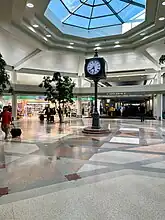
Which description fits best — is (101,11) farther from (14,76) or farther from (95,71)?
(14,76)

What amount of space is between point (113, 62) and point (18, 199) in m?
19.6

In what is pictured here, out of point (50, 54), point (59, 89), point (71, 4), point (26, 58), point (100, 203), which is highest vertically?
point (71, 4)

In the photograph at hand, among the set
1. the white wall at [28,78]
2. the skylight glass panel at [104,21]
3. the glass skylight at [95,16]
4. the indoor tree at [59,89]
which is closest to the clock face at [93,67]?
the glass skylight at [95,16]

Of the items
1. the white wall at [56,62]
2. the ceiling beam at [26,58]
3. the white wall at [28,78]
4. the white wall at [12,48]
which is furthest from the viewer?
the white wall at [28,78]

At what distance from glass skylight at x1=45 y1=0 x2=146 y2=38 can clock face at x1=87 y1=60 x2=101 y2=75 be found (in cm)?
403

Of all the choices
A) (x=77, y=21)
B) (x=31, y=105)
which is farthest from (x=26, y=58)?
(x=31, y=105)

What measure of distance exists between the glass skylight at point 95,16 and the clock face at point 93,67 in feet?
13.2

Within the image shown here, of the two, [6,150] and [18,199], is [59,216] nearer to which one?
[18,199]

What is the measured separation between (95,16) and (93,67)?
5.92 meters

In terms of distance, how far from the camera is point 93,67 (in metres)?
10.5

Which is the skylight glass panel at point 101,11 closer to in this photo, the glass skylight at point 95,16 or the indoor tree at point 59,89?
the glass skylight at point 95,16

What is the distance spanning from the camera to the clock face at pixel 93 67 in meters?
10.4

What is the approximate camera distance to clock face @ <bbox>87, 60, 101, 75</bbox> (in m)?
10.4

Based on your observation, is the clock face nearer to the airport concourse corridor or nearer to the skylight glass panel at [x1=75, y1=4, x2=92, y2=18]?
the skylight glass panel at [x1=75, y1=4, x2=92, y2=18]
